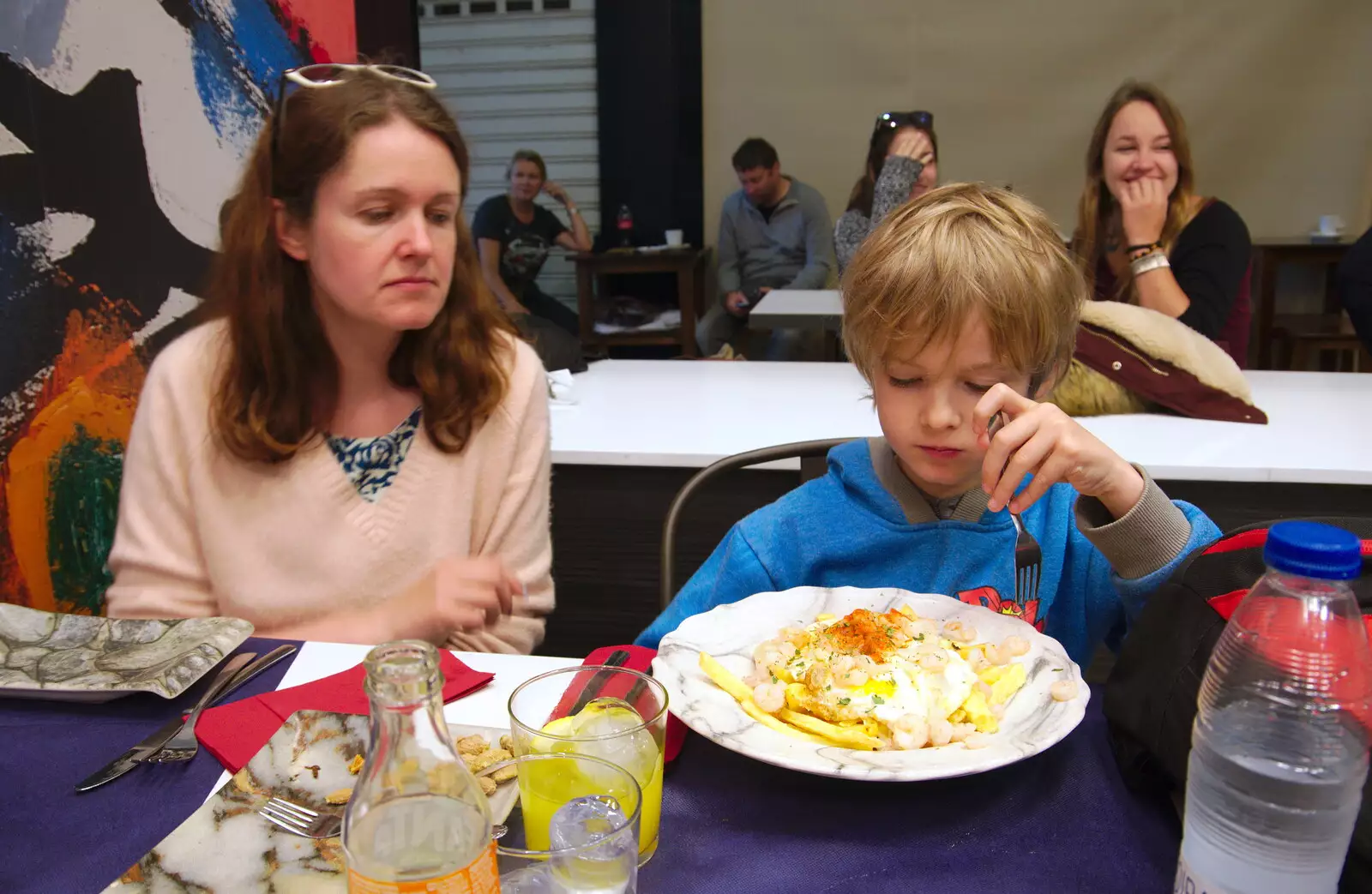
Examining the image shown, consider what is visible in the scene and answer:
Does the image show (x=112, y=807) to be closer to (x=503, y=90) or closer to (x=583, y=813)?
(x=583, y=813)

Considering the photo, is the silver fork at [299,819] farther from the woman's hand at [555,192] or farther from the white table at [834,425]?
the woman's hand at [555,192]

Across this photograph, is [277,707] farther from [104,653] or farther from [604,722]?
[604,722]

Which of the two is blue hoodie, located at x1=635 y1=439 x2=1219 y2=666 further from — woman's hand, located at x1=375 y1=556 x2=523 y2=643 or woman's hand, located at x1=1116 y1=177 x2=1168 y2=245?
woman's hand, located at x1=1116 y1=177 x2=1168 y2=245

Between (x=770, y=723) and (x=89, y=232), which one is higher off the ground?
(x=89, y=232)

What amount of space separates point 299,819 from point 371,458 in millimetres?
807

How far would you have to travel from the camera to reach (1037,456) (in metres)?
0.97

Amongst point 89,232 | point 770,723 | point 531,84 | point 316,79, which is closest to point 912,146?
point 316,79

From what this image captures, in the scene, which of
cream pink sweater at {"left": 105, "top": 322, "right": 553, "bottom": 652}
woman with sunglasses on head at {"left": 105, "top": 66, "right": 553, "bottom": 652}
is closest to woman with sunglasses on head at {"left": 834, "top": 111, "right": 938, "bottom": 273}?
woman with sunglasses on head at {"left": 105, "top": 66, "right": 553, "bottom": 652}

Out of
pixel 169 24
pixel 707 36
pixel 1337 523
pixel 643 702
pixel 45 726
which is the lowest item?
pixel 45 726

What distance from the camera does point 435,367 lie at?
156cm

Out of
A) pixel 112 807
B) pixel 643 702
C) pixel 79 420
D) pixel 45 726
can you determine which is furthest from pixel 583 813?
pixel 79 420

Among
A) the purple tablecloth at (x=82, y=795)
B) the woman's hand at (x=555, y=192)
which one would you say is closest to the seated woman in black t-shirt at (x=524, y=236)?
the woman's hand at (x=555, y=192)

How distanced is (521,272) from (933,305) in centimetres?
402

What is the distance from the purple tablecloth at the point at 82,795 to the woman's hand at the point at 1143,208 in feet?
7.96
